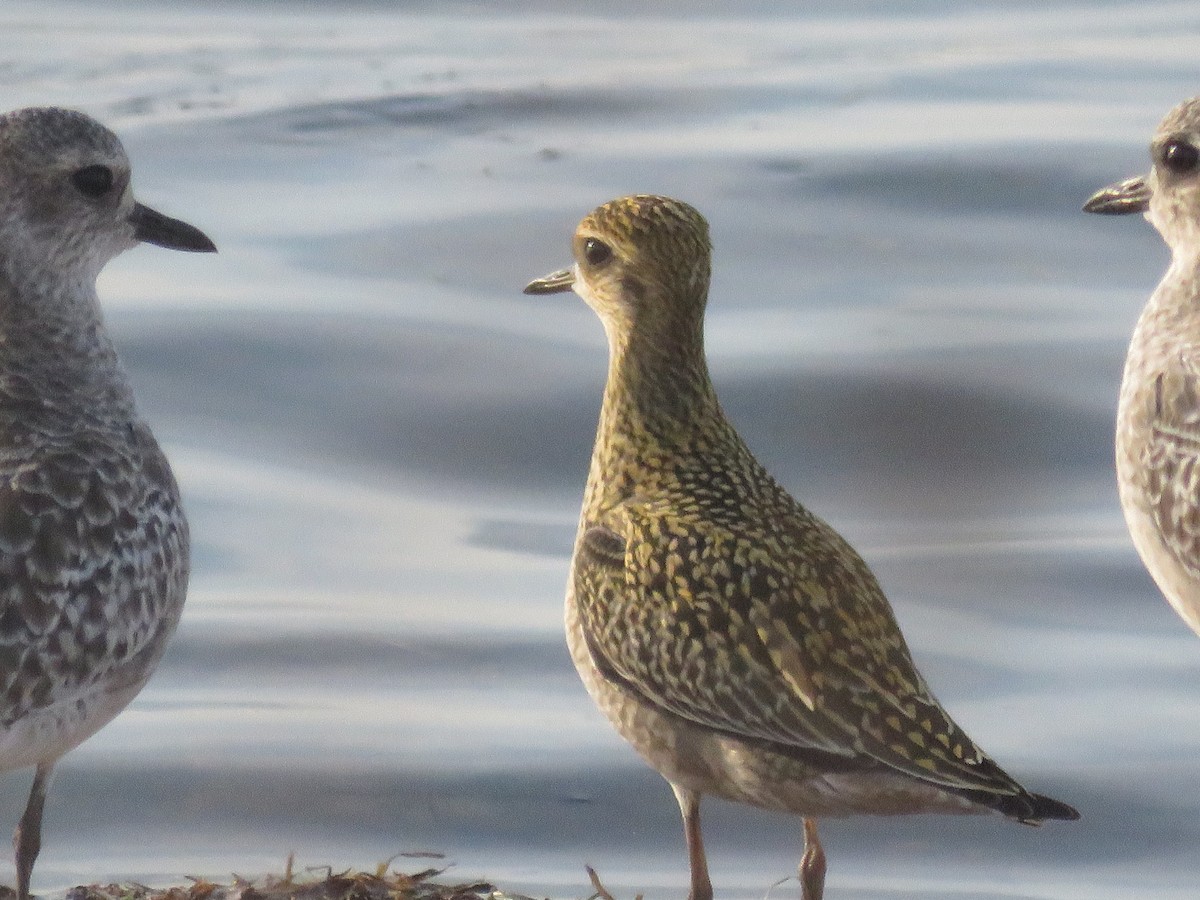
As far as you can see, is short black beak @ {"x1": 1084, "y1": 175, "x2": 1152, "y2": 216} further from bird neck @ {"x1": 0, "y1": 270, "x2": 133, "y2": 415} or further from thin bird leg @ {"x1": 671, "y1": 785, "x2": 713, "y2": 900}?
bird neck @ {"x1": 0, "y1": 270, "x2": 133, "y2": 415}

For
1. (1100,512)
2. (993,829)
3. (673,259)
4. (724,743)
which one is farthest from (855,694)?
(1100,512)

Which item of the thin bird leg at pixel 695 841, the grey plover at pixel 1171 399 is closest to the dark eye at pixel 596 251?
the thin bird leg at pixel 695 841

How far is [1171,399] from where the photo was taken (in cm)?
1116

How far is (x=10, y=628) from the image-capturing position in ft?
29.8

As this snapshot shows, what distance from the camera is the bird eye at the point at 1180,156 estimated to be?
11430 millimetres

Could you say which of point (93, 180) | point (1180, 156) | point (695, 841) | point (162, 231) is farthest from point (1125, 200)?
point (93, 180)

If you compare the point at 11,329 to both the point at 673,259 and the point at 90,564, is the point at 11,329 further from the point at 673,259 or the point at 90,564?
the point at 673,259

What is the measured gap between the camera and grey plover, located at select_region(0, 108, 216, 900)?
9.20 m

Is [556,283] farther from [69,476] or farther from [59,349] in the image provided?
[69,476]

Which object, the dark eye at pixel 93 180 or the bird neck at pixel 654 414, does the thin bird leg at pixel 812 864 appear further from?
the dark eye at pixel 93 180

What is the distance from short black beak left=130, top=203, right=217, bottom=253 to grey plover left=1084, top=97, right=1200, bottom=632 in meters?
3.91

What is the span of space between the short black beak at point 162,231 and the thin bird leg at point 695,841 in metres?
3.22

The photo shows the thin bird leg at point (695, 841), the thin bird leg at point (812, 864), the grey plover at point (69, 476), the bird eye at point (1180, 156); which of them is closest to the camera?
the grey plover at point (69, 476)

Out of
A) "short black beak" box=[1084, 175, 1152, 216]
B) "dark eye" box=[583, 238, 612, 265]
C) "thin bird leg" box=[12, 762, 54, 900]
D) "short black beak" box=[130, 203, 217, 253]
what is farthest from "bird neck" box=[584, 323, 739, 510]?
"short black beak" box=[1084, 175, 1152, 216]
